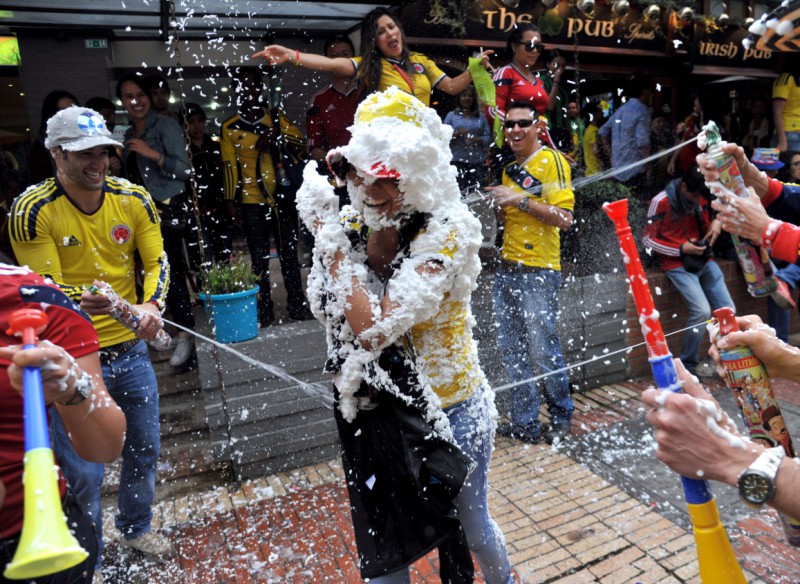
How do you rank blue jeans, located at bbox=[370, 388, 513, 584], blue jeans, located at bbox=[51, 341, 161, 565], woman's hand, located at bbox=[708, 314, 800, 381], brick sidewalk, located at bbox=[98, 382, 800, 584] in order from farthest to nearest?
blue jeans, located at bbox=[51, 341, 161, 565] → brick sidewalk, located at bbox=[98, 382, 800, 584] → blue jeans, located at bbox=[370, 388, 513, 584] → woman's hand, located at bbox=[708, 314, 800, 381]

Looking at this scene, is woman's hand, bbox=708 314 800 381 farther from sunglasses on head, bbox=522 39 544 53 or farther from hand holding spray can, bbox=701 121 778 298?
sunglasses on head, bbox=522 39 544 53

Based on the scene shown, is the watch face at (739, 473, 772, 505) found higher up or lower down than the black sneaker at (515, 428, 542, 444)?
higher up

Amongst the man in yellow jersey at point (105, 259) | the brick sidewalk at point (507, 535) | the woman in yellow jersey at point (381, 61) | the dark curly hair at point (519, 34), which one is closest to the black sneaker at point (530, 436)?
the brick sidewalk at point (507, 535)

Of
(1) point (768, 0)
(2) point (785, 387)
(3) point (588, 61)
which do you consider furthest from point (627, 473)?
(1) point (768, 0)

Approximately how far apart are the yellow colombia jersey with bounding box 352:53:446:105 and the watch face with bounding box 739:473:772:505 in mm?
3460

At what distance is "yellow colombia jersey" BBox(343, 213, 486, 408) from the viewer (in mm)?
2277

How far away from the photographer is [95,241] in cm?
324

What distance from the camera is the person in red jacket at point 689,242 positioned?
5566mm

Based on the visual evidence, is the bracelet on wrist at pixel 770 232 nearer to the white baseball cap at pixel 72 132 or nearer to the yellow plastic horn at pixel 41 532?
the yellow plastic horn at pixel 41 532

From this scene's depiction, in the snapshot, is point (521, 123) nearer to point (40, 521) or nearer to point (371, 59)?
point (371, 59)

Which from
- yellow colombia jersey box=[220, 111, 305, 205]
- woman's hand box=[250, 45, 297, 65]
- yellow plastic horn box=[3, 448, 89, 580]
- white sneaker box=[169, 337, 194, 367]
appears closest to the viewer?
yellow plastic horn box=[3, 448, 89, 580]

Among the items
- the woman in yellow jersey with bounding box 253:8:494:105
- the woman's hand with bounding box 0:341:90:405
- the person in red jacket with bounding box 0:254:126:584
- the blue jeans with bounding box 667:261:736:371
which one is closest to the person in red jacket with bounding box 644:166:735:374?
the blue jeans with bounding box 667:261:736:371

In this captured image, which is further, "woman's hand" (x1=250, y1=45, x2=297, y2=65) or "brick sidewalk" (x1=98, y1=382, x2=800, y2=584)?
"woman's hand" (x1=250, y1=45, x2=297, y2=65)

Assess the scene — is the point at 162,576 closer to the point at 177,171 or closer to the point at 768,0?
the point at 177,171
